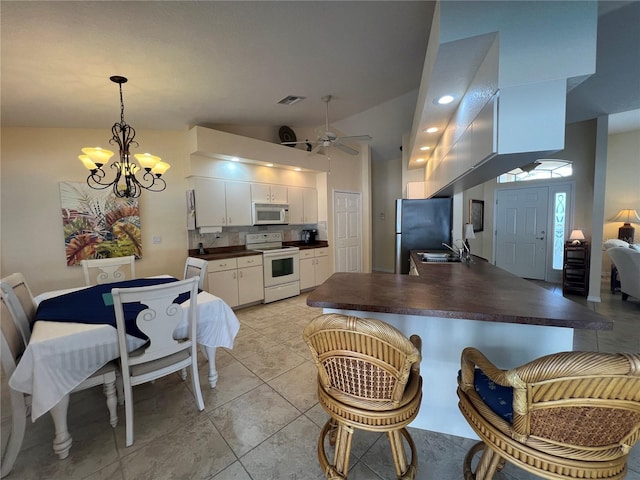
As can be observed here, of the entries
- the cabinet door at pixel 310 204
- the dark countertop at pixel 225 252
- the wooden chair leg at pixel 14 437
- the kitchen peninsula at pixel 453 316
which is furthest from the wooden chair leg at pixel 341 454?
the cabinet door at pixel 310 204

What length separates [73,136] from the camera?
10.1ft

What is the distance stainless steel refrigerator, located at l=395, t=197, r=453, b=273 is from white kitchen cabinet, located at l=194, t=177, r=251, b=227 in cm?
260

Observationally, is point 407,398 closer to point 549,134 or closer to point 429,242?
point 549,134

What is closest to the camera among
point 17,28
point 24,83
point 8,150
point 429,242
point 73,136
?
point 17,28

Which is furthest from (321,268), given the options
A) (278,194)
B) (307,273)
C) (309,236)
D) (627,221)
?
(627,221)

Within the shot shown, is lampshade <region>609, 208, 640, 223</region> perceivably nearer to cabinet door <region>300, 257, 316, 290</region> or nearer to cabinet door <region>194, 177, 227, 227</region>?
cabinet door <region>300, 257, 316, 290</region>

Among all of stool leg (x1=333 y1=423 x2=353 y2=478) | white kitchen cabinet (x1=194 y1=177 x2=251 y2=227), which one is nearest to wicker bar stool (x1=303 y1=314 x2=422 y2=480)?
stool leg (x1=333 y1=423 x2=353 y2=478)

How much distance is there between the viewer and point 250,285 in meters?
4.12

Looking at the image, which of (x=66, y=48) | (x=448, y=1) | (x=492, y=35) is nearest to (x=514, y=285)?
(x=492, y=35)

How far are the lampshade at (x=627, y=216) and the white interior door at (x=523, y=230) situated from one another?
45.4 inches

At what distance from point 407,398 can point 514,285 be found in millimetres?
1134

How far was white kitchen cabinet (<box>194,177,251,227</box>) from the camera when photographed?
3783 mm

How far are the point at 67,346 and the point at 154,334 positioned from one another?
1.37 ft

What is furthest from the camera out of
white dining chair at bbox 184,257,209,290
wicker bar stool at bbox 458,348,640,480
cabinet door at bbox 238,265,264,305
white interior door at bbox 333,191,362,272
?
white interior door at bbox 333,191,362,272
